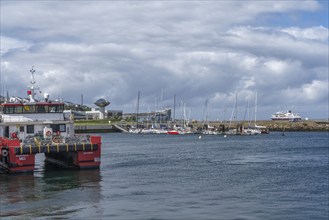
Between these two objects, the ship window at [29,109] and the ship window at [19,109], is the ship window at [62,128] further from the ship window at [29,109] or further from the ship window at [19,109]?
the ship window at [19,109]

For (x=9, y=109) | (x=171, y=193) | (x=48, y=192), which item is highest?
(x=9, y=109)

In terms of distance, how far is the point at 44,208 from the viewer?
32344 mm

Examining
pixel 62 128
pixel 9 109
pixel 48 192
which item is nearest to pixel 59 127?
pixel 62 128

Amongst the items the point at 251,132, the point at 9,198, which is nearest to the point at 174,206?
the point at 9,198

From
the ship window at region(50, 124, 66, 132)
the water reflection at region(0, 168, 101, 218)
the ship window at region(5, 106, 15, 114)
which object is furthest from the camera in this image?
the ship window at region(5, 106, 15, 114)

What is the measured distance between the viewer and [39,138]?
4806 centimetres

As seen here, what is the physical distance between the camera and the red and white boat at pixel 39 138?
4631 centimetres

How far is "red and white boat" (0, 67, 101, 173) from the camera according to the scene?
46.3 metres

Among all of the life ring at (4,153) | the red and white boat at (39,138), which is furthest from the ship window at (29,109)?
the life ring at (4,153)

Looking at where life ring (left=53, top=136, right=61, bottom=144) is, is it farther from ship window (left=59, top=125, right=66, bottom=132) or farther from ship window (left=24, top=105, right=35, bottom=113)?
ship window (left=24, top=105, right=35, bottom=113)

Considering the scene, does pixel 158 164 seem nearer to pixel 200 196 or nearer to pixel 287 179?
pixel 287 179

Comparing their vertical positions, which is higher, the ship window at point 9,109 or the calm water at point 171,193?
the ship window at point 9,109

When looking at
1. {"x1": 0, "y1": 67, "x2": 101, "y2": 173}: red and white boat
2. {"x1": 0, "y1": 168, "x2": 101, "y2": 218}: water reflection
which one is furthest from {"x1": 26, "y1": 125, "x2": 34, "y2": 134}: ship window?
{"x1": 0, "y1": 168, "x2": 101, "y2": 218}: water reflection

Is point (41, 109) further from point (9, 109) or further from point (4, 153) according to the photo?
point (4, 153)
